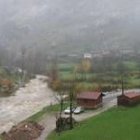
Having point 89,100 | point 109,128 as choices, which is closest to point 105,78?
point 89,100

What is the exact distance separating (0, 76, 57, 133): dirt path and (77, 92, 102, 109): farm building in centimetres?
960

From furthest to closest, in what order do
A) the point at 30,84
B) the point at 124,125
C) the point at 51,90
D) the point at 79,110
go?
the point at 30,84, the point at 51,90, the point at 79,110, the point at 124,125

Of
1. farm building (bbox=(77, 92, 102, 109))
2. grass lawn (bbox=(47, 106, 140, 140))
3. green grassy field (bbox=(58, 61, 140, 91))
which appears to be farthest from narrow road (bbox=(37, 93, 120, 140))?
green grassy field (bbox=(58, 61, 140, 91))

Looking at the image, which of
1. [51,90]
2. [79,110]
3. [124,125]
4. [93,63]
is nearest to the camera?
[124,125]

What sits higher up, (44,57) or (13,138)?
(44,57)

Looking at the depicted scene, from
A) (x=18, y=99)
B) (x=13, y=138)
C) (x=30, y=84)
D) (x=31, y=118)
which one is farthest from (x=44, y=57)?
(x=13, y=138)

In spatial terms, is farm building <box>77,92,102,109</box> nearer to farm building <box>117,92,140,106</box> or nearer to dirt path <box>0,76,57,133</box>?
farm building <box>117,92,140,106</box>

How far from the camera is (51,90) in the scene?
119 m

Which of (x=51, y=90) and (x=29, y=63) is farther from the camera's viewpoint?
(x=29, y=63)

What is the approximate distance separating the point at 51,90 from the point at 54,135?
180ft

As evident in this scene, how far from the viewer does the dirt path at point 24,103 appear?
267ft

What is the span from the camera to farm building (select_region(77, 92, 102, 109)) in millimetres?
80438

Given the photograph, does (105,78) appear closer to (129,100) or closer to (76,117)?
(129,100)

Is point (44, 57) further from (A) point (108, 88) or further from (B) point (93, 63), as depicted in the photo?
(A) point (108, 88)
